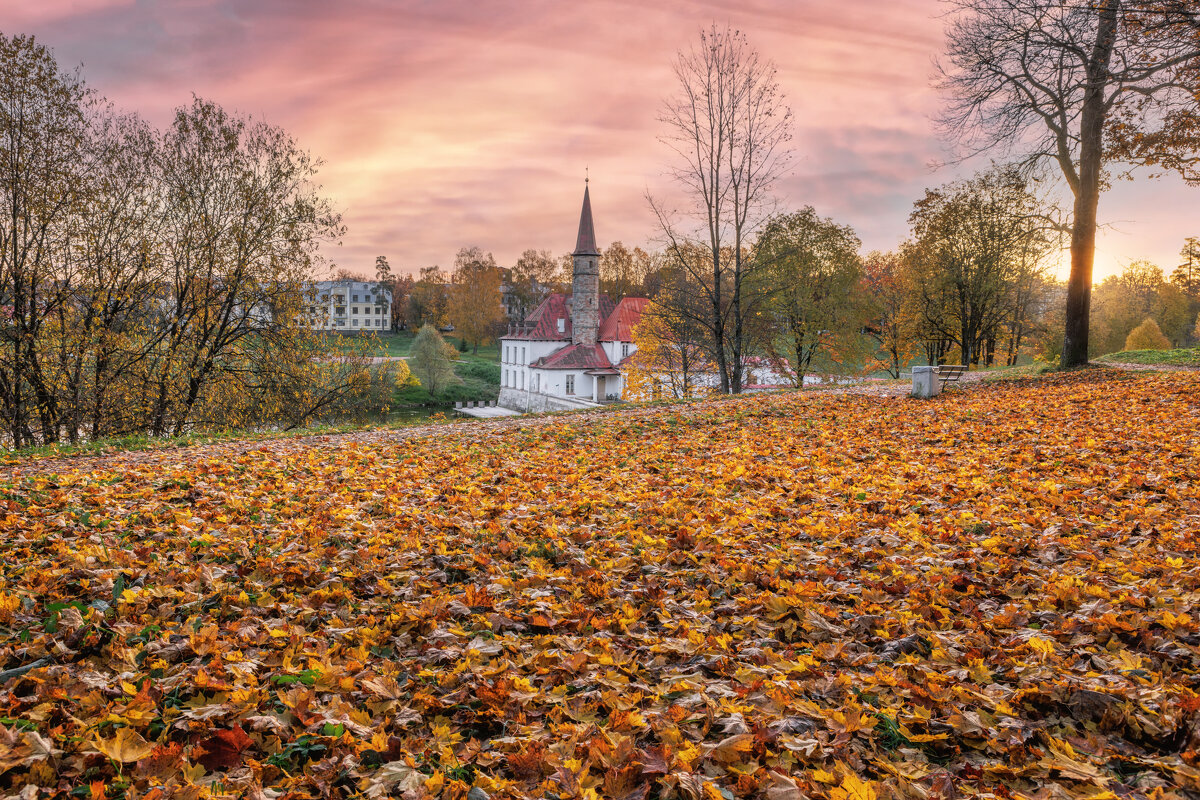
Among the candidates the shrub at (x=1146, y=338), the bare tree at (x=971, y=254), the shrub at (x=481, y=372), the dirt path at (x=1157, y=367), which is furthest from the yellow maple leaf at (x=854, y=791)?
the shrub at (x=481, y=372)

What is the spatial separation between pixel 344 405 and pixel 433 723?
69.3ft

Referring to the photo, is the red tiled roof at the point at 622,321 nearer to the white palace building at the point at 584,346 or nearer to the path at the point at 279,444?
the white palace building at the point at 584,346

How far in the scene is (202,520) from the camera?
594 centimetres

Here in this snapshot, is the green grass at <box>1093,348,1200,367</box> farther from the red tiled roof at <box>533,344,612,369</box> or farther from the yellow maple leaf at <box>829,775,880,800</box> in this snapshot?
the red tiled roof at <box>533,344,612,369</box>

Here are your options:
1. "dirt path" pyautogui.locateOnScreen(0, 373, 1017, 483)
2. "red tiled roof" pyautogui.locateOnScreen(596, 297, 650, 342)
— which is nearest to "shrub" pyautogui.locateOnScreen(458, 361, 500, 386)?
"red tiled roof" pyautogui.locateOnScreen(596, 297, 650, 342)

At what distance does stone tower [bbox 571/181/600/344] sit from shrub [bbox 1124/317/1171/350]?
40.0 meters

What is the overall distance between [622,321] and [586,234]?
839cm

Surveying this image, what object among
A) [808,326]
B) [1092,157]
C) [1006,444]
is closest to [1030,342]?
[808,326]

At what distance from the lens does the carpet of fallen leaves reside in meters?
2.61

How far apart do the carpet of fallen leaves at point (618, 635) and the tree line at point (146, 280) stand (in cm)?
1120

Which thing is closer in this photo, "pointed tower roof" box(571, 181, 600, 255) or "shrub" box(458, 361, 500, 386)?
"pointed tower roof" box(571, 181, 600, 255)

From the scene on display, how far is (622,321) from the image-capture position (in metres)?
58.4

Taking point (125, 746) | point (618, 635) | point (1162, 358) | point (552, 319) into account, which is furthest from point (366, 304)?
point (125, 746)

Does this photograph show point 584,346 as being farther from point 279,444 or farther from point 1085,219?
point 279,444
